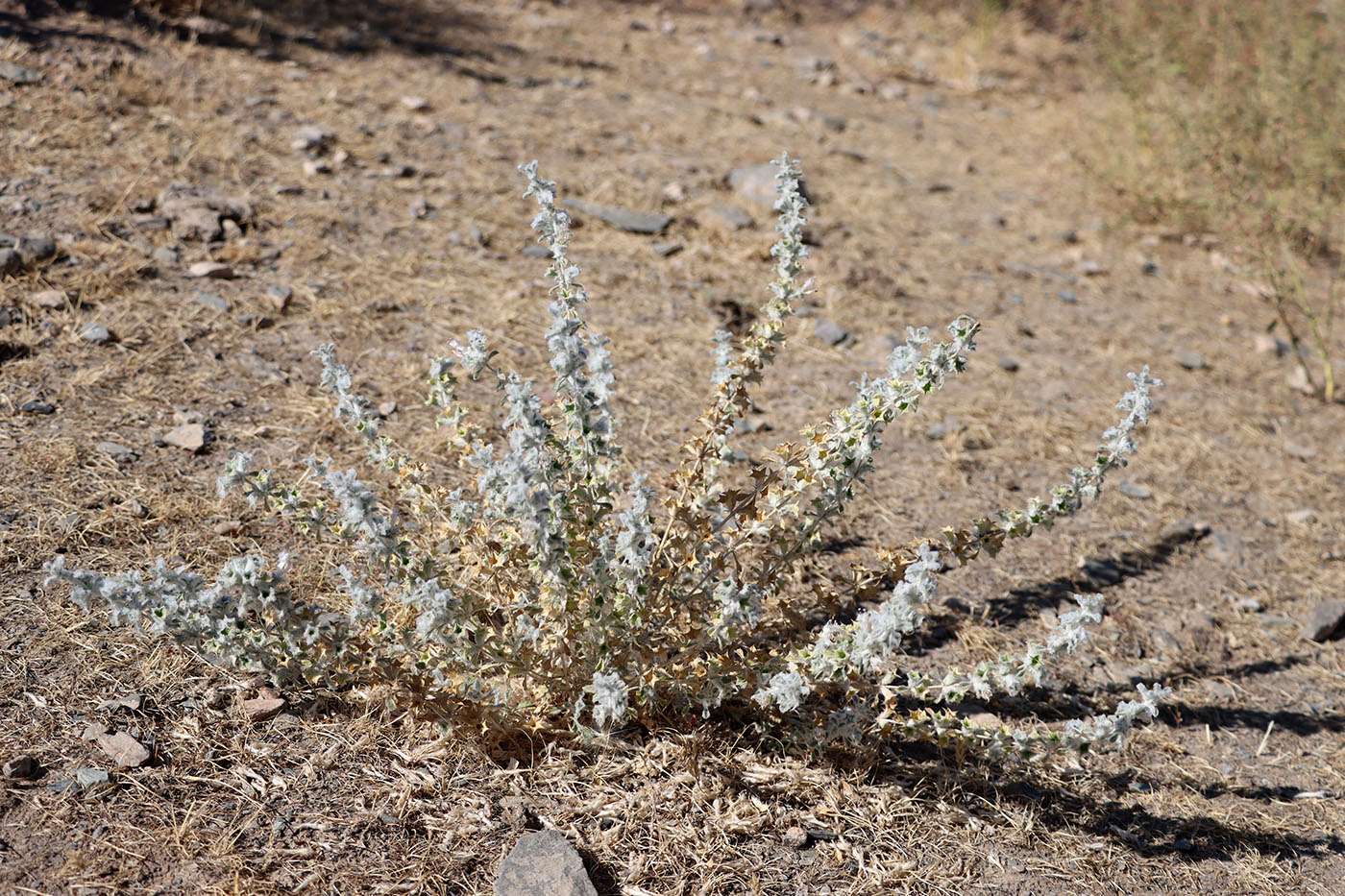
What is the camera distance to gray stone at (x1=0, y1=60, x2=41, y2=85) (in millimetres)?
4977

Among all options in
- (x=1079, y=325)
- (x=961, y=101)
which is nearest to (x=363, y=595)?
(x=1079, y=325)

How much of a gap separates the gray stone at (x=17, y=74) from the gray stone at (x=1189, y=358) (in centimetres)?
608

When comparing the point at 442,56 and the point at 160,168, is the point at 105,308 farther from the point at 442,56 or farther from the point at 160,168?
the point at 442,56

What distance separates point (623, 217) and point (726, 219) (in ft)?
1.86

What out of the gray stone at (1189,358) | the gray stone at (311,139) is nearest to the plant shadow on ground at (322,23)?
the gray stone at (311,139)

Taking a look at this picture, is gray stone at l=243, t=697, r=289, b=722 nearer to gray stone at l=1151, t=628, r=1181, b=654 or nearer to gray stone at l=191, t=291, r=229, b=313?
gray stone at l=191, t=291, r=229, b=313

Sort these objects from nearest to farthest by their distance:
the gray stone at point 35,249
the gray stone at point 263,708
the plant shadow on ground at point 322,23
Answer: the gray stone at point 263,708 → the gray stone at point 35,249 → the plant shadow on ground at point 322,23

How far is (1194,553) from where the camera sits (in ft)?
12.0

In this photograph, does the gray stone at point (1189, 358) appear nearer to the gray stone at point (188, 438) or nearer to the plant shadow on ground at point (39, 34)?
the gray stone at point (188, 438)

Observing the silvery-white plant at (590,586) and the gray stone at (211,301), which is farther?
the gray stone at (211,301)

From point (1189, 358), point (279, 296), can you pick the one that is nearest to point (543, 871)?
point (279, 296)

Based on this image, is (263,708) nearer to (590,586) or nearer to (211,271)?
(590,586)

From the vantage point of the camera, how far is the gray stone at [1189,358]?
4930 millimetres

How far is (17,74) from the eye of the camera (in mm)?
5012
